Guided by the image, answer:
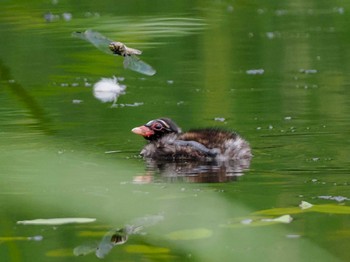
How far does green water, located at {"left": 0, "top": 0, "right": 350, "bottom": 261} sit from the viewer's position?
5.15m

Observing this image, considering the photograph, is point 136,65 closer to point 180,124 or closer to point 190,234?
point 180,124

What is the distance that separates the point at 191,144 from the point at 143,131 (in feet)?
1.54

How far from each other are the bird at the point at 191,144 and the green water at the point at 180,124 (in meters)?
0.12

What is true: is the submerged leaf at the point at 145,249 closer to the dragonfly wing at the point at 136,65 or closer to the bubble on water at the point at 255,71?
the dragonfly wing at the point at 136,65

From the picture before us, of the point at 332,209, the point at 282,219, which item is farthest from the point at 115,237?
the point at 332,209

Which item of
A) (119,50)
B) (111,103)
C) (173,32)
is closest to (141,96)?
(111,103)

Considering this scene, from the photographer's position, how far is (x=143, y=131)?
8.06 meters

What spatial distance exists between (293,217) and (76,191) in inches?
51.7

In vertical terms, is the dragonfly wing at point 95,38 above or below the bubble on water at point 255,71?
below

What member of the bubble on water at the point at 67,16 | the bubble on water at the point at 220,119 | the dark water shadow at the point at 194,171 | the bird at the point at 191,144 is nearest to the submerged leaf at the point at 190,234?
the dark water shadow at the point at 194,171

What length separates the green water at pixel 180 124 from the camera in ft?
16.9

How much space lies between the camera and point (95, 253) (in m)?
4.89

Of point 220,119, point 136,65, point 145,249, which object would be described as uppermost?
point 136,65

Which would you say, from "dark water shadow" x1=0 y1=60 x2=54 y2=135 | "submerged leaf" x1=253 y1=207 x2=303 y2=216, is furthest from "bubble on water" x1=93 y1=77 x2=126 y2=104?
"submerged leaf" x1=253 y1=207 x2=303 y2=216
